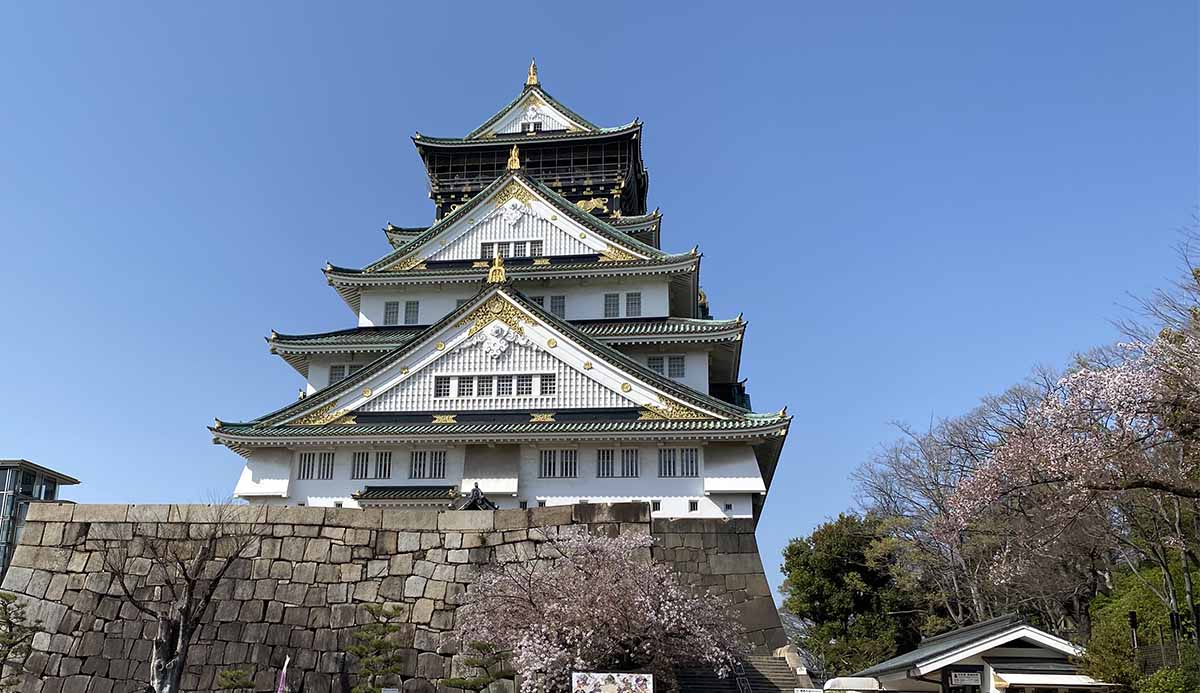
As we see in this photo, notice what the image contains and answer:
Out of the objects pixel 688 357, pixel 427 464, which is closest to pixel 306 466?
pixel 427 464

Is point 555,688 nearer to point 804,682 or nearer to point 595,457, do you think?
point 804,682

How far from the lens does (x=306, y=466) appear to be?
28266 mm

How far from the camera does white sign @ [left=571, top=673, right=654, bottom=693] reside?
13.6 m

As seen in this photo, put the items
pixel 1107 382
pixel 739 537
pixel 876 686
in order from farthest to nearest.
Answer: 1. pixel 739 537
2. pixel 876 686
3. pixel 1107 382

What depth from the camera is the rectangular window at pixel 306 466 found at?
28172 mm

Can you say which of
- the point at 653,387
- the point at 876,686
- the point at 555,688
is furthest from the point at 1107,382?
the point at 653,387

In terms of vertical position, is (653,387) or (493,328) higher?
(493,328)

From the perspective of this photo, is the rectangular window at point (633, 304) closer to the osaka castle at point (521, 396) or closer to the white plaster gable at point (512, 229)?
the osaka castle at point (521, 396)

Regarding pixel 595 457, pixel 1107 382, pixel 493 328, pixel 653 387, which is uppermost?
pixel 493 328

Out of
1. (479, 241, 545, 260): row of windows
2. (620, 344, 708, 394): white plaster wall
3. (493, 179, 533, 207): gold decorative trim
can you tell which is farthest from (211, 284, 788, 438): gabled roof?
(493, 179, 533, 207): gold decorative trim

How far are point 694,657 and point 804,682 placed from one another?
20.5 feet

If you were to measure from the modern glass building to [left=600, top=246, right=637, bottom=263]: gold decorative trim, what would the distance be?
19.0m

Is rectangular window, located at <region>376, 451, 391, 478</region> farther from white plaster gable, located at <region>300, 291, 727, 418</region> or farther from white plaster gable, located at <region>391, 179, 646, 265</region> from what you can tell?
white plaster gable, located at <region>391, 179, 646, 265</region>

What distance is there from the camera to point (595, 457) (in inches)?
1083
